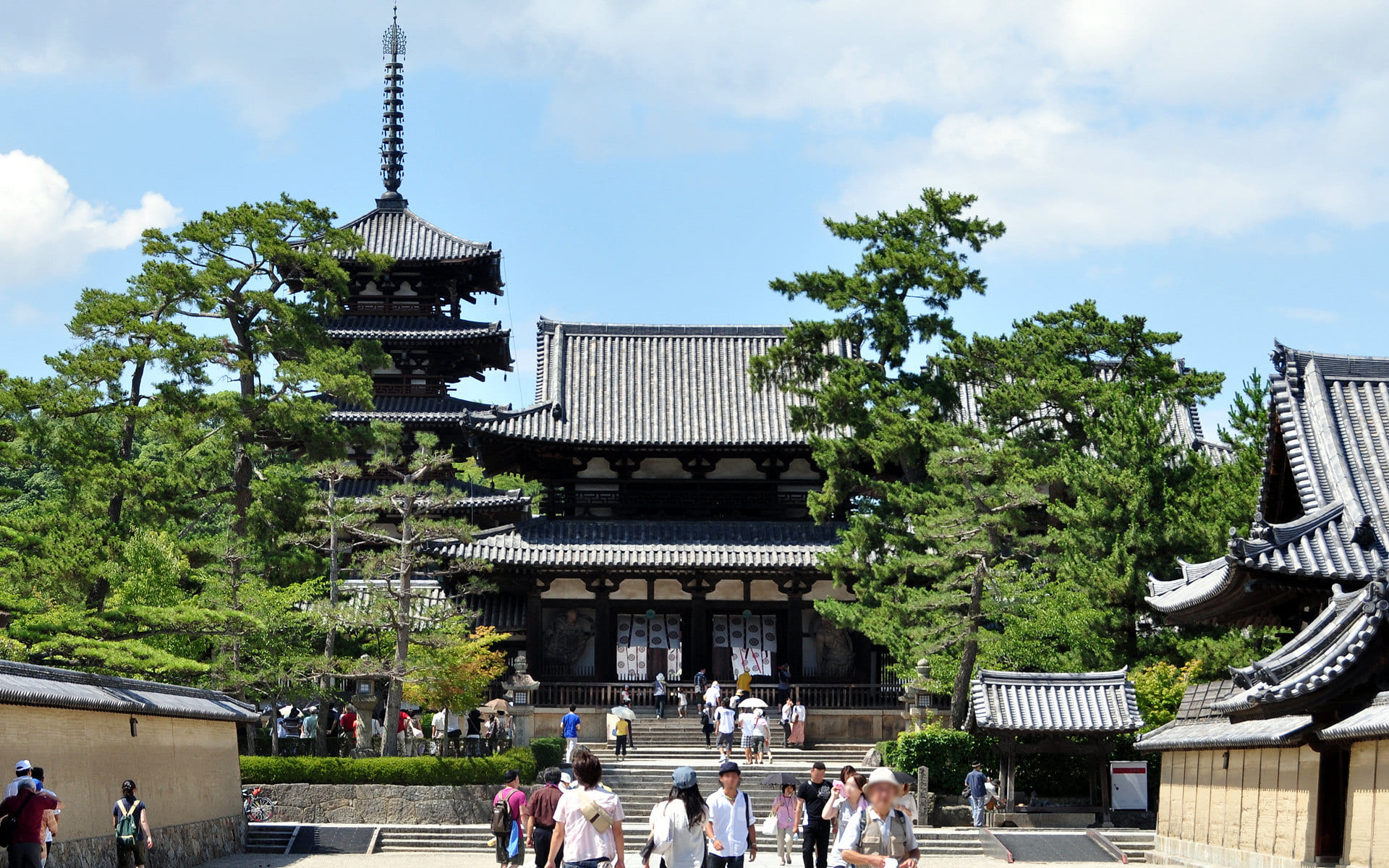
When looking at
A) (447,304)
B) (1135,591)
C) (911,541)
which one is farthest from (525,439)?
(1135,591)

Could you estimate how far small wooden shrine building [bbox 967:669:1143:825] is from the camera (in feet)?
93.9

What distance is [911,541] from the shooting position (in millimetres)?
37656

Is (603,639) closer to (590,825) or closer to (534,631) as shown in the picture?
(534,631)

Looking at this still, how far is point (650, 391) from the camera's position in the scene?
46.4m

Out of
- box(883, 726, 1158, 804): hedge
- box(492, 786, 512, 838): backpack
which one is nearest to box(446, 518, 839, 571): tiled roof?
box(883, 726, 1158, 804): hedge

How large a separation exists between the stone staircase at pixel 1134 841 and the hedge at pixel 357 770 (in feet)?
38.4

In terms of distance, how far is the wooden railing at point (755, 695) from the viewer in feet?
134

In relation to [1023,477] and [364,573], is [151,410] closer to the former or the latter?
[364,573]

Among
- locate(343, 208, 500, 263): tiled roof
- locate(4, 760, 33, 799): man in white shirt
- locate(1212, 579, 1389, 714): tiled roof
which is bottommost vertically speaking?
locate(4, 760, 33, 799): man in white shirt

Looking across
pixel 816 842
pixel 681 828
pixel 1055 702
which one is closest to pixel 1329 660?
pixel 816 842

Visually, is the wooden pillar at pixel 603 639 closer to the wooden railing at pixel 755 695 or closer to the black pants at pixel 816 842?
the wooden railing at pixel 755 695

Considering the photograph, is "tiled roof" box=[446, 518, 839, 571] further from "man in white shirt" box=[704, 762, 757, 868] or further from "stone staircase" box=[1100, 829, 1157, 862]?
"man in white shirt" box=[704, 762, 757, 868]

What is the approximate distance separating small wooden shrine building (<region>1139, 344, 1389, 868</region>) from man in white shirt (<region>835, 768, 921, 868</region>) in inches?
238

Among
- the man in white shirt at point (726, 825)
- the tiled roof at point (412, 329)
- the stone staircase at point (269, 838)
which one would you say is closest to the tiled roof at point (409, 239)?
the tiled roof at point (412, 329)
